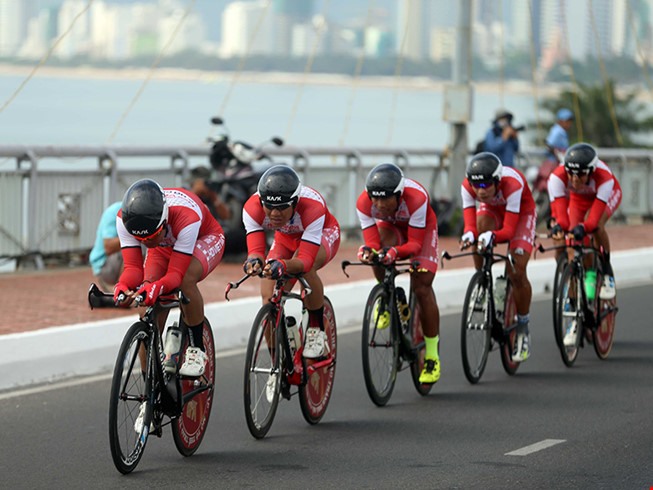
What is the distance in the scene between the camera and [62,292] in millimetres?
15227

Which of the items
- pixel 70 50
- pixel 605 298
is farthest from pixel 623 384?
pixel 70 50

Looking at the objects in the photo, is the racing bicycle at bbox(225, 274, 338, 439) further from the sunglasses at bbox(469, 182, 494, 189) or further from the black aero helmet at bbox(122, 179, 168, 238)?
the sunglasses at bbox(469, 182, 494, 189)

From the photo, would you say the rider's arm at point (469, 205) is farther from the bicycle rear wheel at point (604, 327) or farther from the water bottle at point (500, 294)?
the bicycle rear wheel at point (604, 327)

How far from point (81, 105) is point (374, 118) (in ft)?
242

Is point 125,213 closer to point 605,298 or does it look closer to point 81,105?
point 605,298

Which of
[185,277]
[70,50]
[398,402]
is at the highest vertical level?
[70,50]

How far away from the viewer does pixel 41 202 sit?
1695 cm

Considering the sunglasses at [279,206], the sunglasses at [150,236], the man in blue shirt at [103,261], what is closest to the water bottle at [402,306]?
the sunglasses at [279,206]

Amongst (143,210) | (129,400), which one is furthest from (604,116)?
(129,400)

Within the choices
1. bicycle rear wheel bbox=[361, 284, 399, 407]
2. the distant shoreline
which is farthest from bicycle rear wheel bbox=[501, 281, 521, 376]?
the distant shoreline

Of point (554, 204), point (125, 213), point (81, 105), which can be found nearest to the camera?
point (125, 213)

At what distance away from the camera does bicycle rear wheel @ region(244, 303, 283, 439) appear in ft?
29.5

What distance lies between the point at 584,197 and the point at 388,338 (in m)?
3.09

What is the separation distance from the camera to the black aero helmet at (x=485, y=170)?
11141mm
